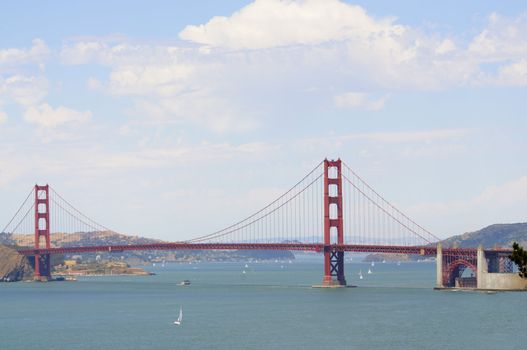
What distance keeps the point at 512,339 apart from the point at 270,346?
1684cm

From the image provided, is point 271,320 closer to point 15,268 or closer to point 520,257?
point 520,257

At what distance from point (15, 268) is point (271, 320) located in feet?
290

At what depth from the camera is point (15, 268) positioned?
174 m

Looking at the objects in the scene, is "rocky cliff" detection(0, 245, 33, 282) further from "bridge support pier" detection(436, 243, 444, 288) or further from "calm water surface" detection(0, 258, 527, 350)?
"bridge support pier" detection(436, 243, 444, 288)

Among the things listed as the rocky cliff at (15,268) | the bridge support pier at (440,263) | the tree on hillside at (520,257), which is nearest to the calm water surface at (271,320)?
the bridge support pier at (440,263)

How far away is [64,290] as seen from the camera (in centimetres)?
14812

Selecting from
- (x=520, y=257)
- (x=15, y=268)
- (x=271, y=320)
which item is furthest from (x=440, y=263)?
(x=15, y=268)

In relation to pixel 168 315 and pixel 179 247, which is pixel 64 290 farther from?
pixel 168 315

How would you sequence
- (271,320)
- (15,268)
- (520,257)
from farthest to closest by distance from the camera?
(15,268) → (271,320) → (520,257)

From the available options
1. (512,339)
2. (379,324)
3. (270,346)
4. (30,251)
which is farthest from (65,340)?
(30,251)

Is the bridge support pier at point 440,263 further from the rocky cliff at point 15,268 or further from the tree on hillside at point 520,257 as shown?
the rocky cliff at point 15,268

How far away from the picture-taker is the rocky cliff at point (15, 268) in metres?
174

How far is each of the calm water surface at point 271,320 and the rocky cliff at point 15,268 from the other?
3828 cm

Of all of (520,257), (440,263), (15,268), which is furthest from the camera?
(15,268)
